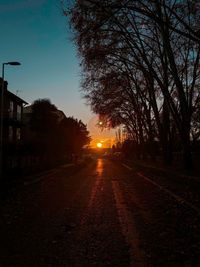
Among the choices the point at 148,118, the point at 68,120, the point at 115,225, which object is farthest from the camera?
the point at 68,120

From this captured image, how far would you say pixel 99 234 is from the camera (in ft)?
14.0

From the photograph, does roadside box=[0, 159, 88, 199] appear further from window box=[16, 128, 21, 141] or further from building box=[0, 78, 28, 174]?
window box=[16, 128, 21, 141]

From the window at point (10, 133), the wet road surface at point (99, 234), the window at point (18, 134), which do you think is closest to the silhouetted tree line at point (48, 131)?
the window at point (18, 134)

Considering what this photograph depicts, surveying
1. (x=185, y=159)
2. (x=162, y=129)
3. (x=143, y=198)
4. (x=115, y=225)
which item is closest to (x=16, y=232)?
(x=115, y=225)

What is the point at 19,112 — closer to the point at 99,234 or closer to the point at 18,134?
the point at 18,134

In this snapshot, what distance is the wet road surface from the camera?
3.28 m

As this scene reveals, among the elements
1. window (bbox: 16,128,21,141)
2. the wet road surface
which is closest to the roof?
window (bbox: 16,128,21,141)

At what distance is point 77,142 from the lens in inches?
2058

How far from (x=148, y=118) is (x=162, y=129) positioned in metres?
5.85

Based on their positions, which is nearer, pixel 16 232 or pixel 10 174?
pixel 16 232

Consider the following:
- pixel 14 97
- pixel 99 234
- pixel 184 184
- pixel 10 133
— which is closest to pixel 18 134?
pixel 10 133

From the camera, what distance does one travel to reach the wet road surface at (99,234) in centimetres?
328

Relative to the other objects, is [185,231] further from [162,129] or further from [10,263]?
[162,129]

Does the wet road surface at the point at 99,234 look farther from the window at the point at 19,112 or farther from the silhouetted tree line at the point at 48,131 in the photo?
the window at the point at 19,112
